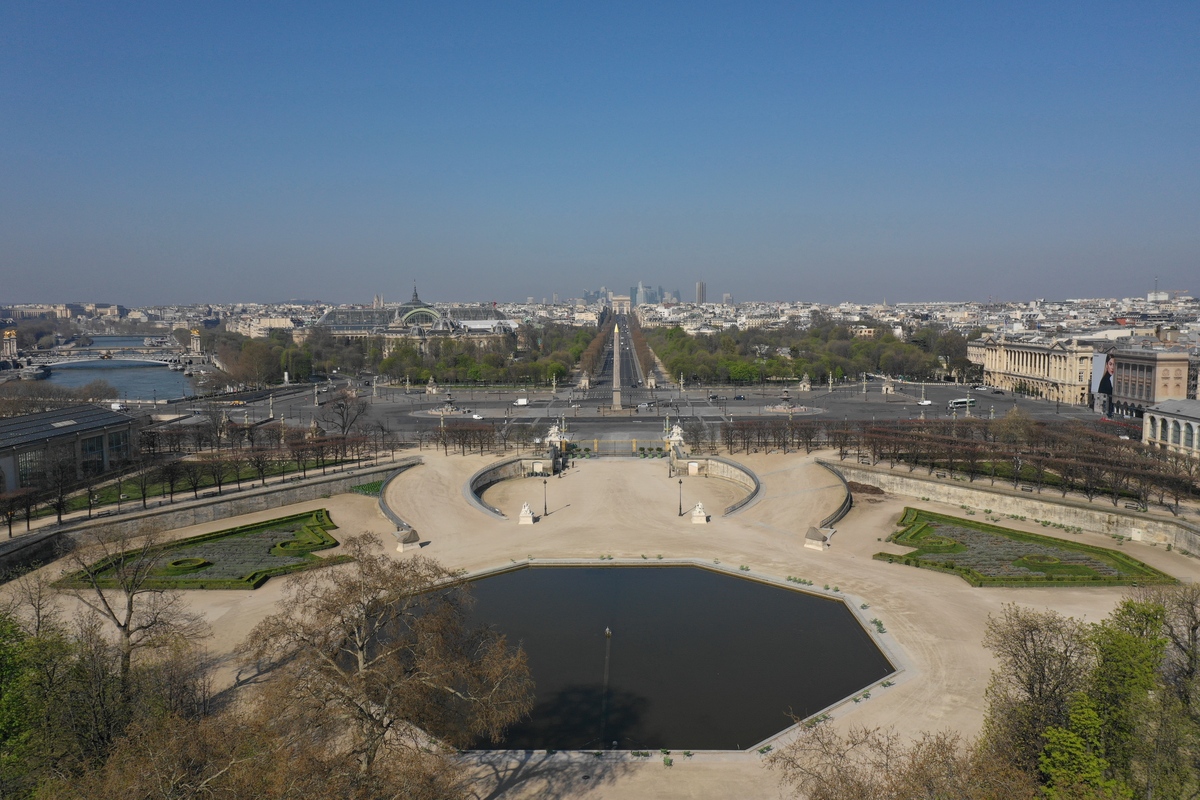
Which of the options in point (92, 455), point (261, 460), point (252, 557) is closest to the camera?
point (252, 557)

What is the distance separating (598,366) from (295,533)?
300 ft

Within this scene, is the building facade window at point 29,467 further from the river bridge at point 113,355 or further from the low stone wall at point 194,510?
the river bridge at point 113,355

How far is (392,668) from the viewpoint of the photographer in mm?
13820

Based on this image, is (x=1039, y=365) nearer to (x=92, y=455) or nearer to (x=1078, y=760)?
(x=1078, y=760)

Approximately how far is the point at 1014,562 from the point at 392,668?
78.8 ft

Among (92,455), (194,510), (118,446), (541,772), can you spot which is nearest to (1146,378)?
(541,772)

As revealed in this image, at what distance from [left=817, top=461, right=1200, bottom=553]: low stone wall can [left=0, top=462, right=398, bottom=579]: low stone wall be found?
26.8 metres

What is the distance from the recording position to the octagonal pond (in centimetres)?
1736

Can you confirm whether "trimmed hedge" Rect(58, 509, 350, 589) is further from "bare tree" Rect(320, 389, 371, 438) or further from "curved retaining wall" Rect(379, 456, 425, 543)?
"bare tree" Rect(320, 389, 371, 438)

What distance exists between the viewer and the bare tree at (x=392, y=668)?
42.3ft

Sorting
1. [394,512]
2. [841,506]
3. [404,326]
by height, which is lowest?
[841,506]

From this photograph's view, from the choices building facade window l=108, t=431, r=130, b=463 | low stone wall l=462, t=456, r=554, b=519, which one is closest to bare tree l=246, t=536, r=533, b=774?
low stone wall l=462, t=456, r=554, b=519

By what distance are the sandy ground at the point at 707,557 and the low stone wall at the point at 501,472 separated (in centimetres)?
69

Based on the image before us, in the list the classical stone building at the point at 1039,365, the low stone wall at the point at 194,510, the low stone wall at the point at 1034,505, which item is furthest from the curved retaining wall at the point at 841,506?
the classical stone building at the point at 1039,365
